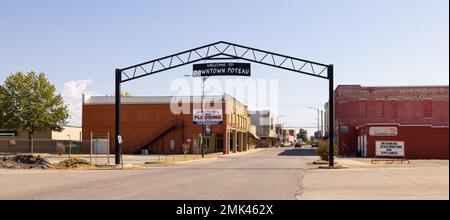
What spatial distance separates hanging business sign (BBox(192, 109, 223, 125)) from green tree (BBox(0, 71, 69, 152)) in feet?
56.8

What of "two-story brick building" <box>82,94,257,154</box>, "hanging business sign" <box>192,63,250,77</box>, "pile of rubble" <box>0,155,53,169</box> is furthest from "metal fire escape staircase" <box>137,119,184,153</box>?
"pile of rubble" <box>0,155,53,169</box>

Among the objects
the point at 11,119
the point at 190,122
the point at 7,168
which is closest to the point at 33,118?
the point at 11,119

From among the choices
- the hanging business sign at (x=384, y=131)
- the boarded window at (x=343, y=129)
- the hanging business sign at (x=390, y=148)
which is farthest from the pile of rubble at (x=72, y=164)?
the boarded window at (x=343, y=129)

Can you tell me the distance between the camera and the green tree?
236 feet

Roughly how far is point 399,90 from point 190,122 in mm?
28222

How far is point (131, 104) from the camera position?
79625 millimetres

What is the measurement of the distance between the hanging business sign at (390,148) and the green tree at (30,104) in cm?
4143

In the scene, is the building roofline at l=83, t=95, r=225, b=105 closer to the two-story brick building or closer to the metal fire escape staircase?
the two-story brick building

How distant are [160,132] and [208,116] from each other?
22.9 feet

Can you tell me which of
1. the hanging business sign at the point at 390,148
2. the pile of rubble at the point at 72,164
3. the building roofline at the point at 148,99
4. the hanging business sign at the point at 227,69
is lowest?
the pile of rubble at the point at 72,164

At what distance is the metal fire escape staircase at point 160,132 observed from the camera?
7806 centimetres

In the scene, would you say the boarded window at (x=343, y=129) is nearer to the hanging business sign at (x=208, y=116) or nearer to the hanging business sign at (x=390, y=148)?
the hanging business sign at (x=208, y=116)

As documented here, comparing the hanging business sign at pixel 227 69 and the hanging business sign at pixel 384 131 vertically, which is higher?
the hanging business sign at pixel 227 69

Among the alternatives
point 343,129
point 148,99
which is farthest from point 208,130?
point 343,129
